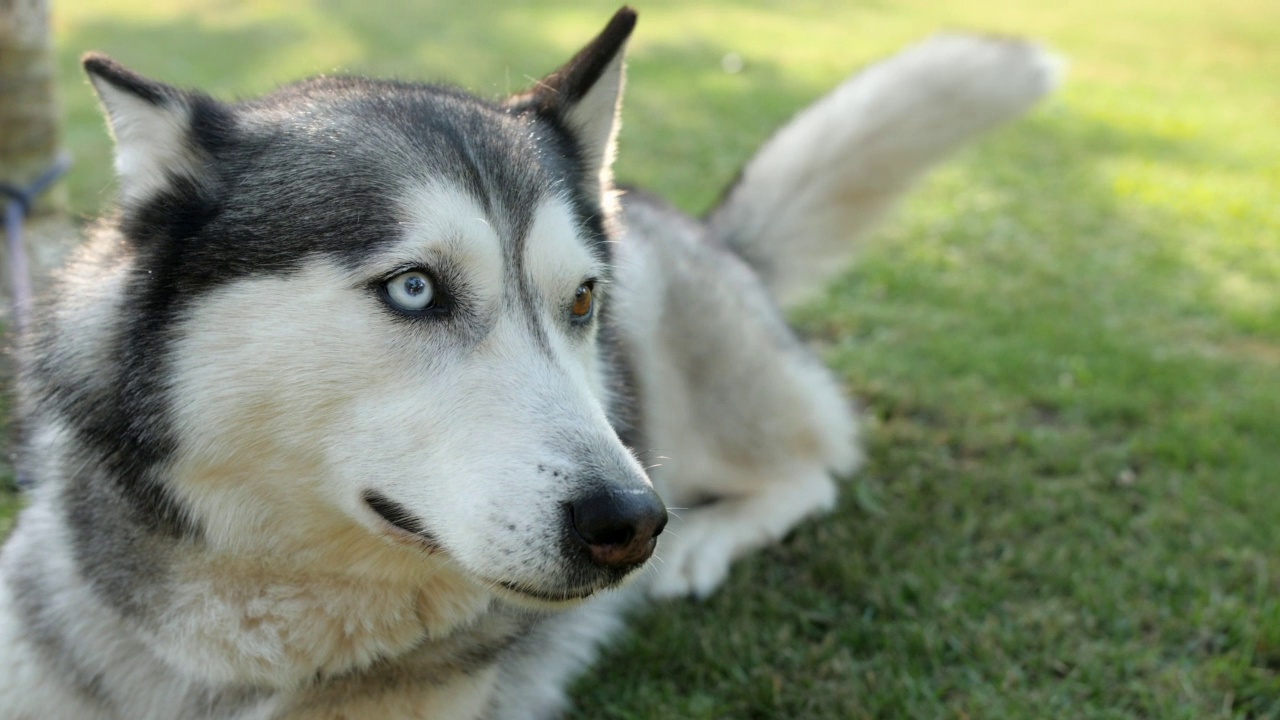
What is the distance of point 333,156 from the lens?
2.11 meters

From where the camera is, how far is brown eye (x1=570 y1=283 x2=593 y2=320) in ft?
7.67

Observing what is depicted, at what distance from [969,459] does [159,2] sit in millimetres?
13999

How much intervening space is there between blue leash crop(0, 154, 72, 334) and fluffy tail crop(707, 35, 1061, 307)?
2678mm

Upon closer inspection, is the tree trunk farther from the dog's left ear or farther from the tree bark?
the dog's left ear

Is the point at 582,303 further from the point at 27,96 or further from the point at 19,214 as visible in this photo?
the point at 27,96

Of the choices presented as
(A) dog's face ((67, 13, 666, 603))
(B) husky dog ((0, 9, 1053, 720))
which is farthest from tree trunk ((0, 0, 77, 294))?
(A) dog's face ((67, 13, 666, 603))

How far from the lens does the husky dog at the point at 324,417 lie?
1.95m

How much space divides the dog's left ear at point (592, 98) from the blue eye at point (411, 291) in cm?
72

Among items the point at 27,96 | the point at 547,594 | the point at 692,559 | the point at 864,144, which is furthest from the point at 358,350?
the point at 27,96

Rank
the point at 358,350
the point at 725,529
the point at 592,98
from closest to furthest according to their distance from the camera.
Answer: the point at 358,350
the point at 592,98
the point at 725,529

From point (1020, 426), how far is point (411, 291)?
3286 mm

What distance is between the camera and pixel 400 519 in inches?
79.2

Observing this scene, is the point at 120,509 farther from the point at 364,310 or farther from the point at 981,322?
the point at 981,322

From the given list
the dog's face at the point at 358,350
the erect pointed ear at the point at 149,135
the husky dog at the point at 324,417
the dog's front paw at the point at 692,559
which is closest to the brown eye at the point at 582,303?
the husky dog at the point at 324,417
